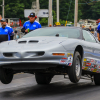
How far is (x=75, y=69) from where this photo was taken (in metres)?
7.53

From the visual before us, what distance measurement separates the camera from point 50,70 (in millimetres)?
7598

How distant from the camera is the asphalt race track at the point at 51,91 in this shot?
286 inches

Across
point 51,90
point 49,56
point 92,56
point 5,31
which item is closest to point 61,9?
point 5,31

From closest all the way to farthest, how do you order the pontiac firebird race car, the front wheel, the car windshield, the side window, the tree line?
the pontiac firebird race car, the front wheel, the car windshield, the side window, the tree line

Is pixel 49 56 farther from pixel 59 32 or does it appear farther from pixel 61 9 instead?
pixel 61 9

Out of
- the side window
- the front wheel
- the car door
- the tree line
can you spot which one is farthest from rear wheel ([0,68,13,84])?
the tree line

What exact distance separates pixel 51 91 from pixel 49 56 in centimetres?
122

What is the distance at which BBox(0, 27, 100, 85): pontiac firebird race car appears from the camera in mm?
7152

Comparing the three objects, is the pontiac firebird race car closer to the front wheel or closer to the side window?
the front wheel

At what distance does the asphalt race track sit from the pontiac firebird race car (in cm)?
35

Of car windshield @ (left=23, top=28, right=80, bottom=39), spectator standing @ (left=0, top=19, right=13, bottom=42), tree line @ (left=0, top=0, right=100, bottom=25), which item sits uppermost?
car windshield @ (left=23, top=28, right=80, bottom=39)

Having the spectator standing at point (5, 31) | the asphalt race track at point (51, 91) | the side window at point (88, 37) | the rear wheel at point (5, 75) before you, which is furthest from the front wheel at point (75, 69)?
the spectator standing at point (5, 31)

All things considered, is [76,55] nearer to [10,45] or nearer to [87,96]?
[87,96]

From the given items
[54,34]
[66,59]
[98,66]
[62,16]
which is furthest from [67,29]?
[62,16]
